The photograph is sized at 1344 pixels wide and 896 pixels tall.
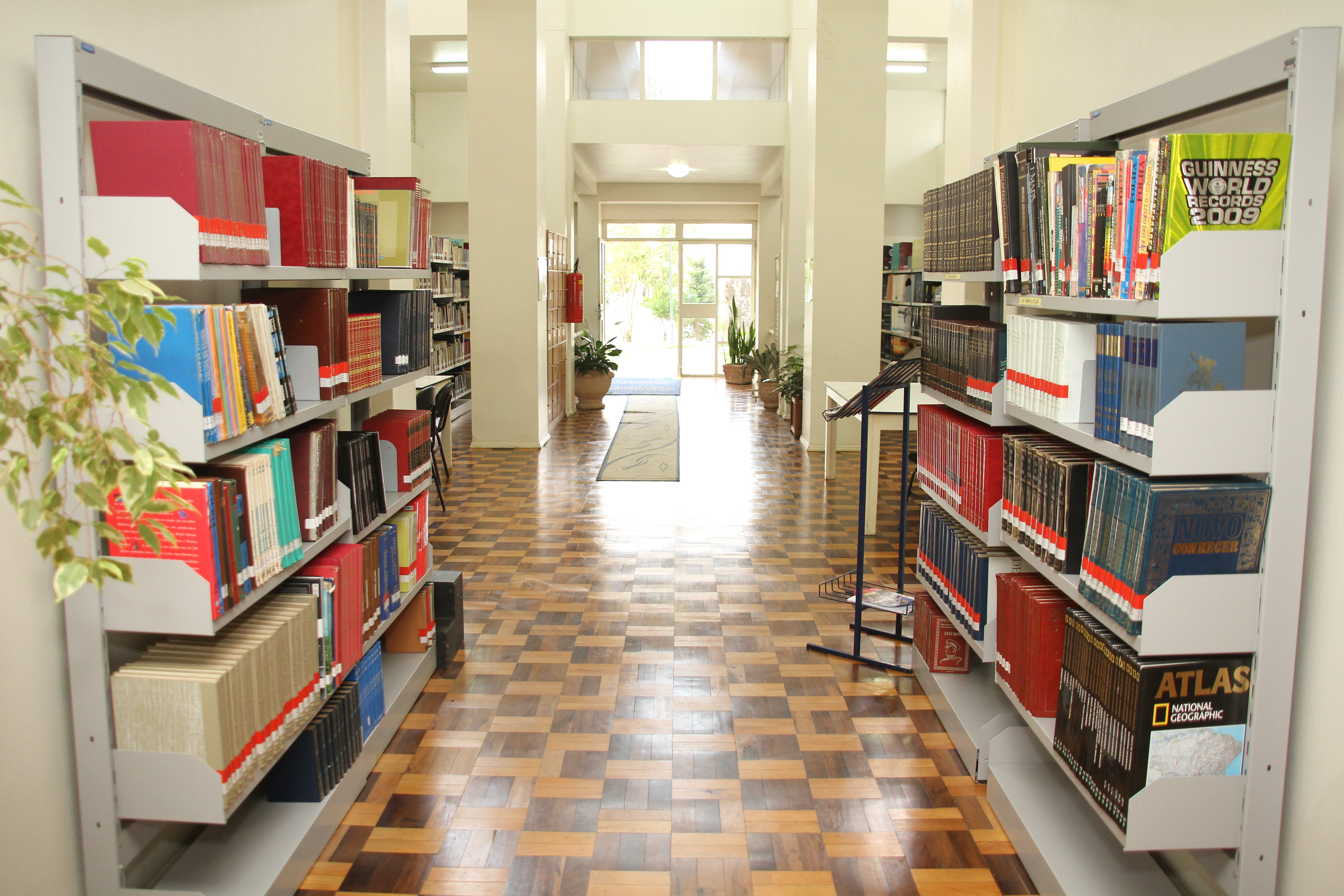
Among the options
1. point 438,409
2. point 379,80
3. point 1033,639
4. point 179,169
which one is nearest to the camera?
point 179,169

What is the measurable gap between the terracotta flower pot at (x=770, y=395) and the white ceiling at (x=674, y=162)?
9.58 ft

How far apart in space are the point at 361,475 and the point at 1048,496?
2044 mm

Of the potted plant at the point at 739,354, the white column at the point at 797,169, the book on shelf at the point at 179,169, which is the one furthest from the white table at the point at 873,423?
the potted plant at the point at 739,354

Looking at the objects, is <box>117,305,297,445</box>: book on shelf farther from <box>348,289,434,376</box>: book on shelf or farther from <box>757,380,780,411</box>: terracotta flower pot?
<box>757,380,780,411</box>: terracotta flower pot

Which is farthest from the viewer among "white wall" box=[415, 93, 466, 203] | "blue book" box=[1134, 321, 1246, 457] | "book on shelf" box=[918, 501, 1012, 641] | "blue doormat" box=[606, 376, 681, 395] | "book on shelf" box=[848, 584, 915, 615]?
"blue doormat" box=[606, 376, 681, 395]

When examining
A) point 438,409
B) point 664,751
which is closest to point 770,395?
point 438,409

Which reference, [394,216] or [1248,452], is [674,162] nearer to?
[394,216]

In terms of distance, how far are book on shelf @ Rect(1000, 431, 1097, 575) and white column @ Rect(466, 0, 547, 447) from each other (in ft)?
20.7

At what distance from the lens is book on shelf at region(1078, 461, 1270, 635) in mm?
1954

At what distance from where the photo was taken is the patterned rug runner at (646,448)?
7.70 metres

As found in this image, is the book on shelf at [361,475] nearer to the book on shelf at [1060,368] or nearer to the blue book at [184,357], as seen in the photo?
the blue book at [184,357]

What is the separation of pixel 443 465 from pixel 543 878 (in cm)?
549

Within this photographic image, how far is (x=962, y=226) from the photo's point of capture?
325 centimetres

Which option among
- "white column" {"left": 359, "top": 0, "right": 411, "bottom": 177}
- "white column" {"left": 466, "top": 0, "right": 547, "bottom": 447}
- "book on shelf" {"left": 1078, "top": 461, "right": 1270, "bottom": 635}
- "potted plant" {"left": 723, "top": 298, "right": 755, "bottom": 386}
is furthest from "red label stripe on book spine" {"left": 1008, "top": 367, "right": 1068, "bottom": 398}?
"potted plant" {"left": 723, "top": 298, "right": 755, "bottom": 386}
